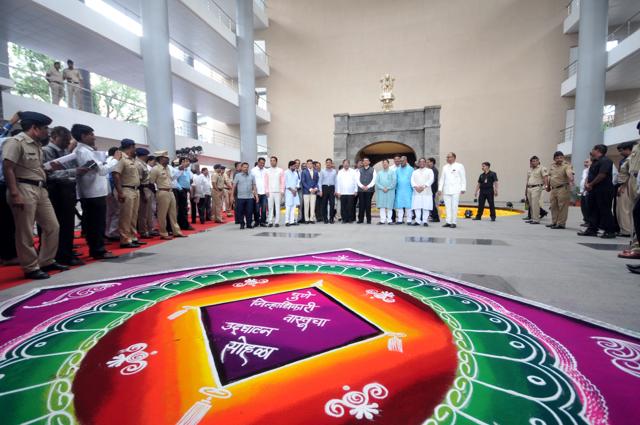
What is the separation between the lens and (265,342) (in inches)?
59.7

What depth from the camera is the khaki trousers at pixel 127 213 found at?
433 centimetres

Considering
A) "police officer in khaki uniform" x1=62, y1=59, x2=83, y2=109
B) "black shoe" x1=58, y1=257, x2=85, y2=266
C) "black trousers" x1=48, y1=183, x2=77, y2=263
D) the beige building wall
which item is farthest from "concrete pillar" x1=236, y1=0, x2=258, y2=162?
"black shoe" x1=58, y1=257, x2=85, y2=266

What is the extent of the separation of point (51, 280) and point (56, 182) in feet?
3.88

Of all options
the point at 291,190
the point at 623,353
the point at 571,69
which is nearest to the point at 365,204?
the point at 291,190

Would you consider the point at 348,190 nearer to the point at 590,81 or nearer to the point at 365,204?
the point at 365,204

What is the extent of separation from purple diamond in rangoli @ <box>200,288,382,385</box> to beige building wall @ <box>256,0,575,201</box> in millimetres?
13112

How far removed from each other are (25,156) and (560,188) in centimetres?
782

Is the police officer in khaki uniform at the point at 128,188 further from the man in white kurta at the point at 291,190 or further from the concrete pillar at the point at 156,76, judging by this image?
the concrete pillar at the point at 156,76

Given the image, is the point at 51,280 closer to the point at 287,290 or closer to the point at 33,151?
the point at 33,151

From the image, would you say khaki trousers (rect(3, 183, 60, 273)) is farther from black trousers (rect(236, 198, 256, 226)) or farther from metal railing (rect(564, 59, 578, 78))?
metal railing (rect(564, 59, 578, 78))

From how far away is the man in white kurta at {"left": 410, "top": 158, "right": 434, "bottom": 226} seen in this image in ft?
21.2

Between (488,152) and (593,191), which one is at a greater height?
(488,152)

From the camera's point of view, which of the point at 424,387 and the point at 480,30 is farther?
the point at 480,30

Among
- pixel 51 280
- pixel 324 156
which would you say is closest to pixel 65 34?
pixel 51 280
